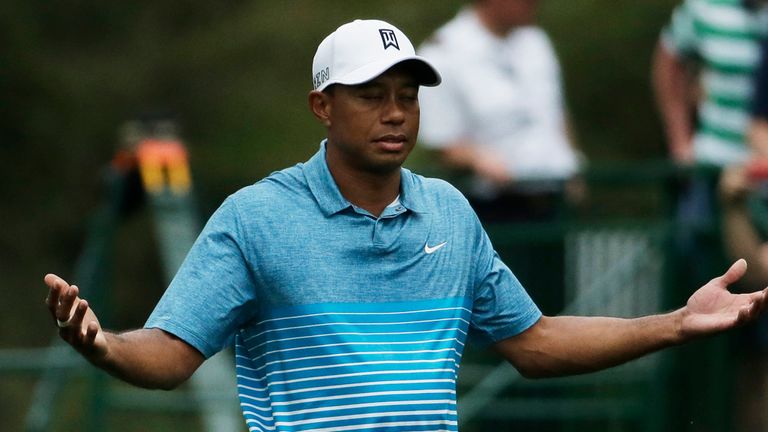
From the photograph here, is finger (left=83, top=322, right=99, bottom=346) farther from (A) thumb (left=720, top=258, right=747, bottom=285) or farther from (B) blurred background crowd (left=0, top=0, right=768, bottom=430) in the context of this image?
(B) blurred background crowd (left=0, top=0, right=768, bottom=430)

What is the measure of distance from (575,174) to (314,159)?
3640 mm

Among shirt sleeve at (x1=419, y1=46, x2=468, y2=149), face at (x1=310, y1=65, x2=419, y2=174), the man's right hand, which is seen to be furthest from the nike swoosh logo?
shirt sleeve at (x1=419, y1=46, x2=468, y2=149)

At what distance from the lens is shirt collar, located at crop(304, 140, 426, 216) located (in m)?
5.18

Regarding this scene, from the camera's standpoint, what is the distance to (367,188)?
5.25 metres

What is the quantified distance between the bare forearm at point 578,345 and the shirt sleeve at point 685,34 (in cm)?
382

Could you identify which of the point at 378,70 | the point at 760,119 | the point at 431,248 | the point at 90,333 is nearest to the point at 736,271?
the point at 431,248

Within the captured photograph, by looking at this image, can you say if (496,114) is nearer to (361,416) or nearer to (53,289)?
(361,416)

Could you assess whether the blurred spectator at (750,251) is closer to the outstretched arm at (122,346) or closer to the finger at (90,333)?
the outstretched arm at (122,346)

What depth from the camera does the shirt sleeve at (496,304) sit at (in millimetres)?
5359

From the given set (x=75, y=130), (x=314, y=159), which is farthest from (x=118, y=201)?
(x=75, y=130)

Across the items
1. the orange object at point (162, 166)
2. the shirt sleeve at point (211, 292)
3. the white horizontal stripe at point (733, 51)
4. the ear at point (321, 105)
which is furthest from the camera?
the orange object at point (162, 166)

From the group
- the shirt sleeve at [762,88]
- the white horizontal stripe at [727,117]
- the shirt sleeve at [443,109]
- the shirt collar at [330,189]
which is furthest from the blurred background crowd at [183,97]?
the shirt collar at [330,189]

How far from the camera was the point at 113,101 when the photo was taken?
16.1 metres

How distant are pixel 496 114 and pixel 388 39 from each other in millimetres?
3789
